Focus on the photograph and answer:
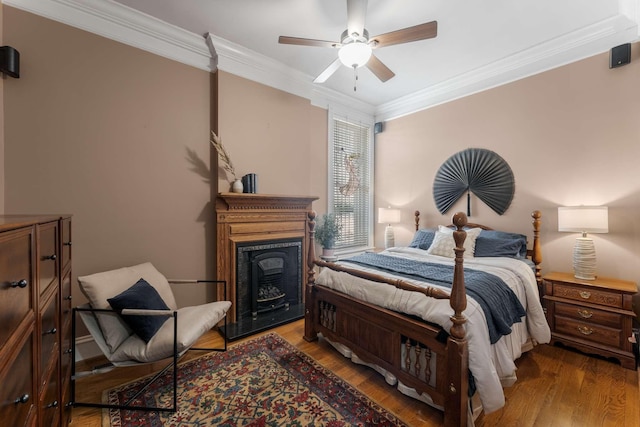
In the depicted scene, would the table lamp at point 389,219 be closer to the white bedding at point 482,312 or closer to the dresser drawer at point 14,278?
the white bedding at point 482,312

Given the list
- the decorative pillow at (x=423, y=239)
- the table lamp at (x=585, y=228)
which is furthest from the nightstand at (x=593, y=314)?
the decorative pillow at (x=423, y=239)

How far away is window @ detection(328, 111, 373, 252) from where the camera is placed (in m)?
4.30

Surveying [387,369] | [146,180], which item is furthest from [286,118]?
[387,369]

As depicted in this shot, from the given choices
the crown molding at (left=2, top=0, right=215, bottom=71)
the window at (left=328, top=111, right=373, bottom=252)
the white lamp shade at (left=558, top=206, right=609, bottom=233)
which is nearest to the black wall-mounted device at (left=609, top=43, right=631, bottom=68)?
the white lamp shade at (left=558, top=206, right=609, bottom=233)

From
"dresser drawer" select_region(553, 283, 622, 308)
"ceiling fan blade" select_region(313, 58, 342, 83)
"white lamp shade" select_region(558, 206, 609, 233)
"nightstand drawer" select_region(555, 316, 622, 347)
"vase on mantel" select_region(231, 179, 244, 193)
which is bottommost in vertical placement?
"nightstand drawer" select_region(555, 316, 622, 347)

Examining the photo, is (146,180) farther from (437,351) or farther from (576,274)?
(576,274)

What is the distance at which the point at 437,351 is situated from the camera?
64.2 inches

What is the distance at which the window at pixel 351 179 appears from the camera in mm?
4305

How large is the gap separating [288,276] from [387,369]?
68.0 inches

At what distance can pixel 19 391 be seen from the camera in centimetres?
83

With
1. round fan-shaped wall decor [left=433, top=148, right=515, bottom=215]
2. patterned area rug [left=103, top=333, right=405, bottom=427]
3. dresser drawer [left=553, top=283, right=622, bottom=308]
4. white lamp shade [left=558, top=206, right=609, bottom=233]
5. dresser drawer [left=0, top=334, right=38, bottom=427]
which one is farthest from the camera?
round fan-shaped wall decor [left=433, top=148, right=515, bottom=215]

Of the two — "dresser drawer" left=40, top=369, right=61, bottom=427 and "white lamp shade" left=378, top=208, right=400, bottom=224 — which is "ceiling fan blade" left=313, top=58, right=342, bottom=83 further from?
"dresser drawer" left=40, top=369, right=61, bottom=427

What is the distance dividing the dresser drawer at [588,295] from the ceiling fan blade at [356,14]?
292cm

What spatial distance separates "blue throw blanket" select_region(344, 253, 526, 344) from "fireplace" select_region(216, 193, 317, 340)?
1079 millimetres
